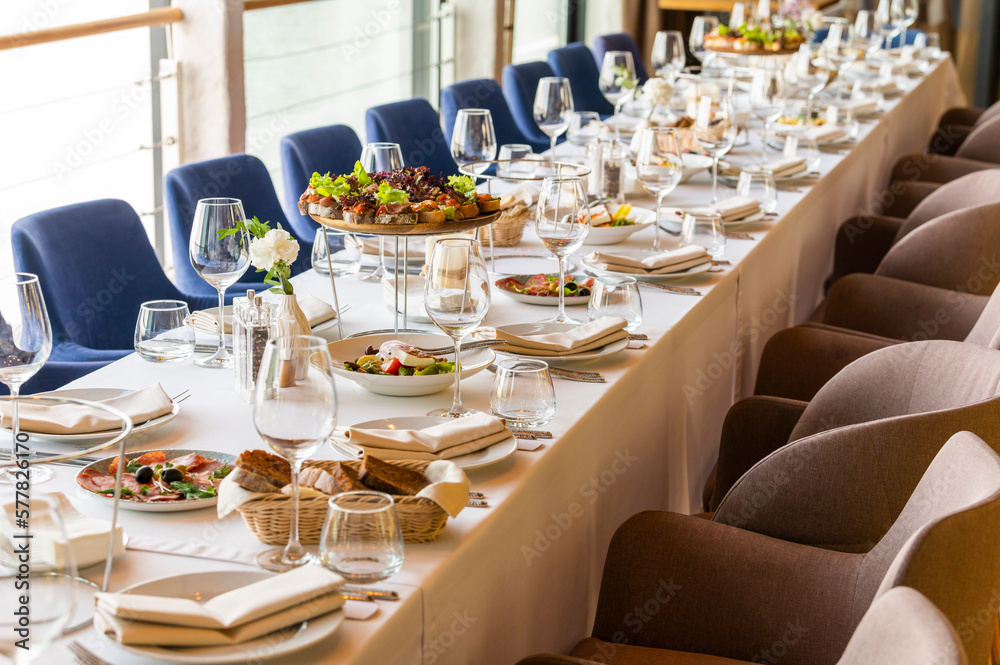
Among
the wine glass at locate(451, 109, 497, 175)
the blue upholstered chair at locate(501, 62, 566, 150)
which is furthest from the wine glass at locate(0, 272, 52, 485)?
the blue upholstered chair at locate(501, 62, 566, 150)

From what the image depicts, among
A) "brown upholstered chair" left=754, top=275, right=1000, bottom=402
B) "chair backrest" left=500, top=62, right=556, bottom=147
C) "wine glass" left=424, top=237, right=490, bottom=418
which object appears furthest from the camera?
"chair backrest" left=500, top=62, right=556, bottom=147

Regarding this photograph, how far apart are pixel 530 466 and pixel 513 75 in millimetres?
3629

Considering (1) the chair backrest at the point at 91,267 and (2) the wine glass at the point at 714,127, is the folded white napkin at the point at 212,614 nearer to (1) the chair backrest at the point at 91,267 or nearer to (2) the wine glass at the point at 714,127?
(1) the chair backrest at the point at 91,267

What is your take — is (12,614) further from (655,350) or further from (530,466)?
(655,350)

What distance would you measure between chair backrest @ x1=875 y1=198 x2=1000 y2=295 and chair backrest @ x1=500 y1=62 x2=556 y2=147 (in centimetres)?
206

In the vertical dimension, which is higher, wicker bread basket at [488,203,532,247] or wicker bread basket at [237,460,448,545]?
wicker bread basket at [488,203,532,247]

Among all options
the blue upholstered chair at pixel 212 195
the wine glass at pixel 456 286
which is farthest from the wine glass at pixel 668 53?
the wine glass at pixel 456 286

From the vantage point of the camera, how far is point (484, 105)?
428 centimetres

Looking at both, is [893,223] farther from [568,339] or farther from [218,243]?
[218,243]

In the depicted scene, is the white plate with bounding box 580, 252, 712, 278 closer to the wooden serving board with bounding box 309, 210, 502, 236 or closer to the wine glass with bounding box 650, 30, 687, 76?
the wooden serving board with bounding box 309, 210, 502, 236

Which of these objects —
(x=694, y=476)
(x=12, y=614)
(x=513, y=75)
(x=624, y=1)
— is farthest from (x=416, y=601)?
(x=624, y=1)

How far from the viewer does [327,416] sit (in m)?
0.96

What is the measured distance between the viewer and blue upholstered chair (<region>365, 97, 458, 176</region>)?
3568 mm

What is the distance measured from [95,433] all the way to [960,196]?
2745 mm
